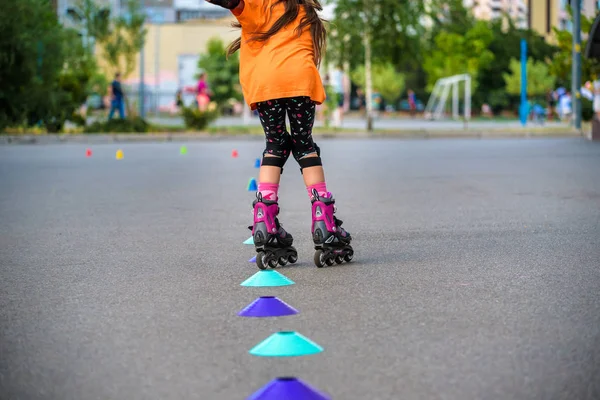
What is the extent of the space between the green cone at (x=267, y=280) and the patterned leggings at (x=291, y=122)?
95 centimetres

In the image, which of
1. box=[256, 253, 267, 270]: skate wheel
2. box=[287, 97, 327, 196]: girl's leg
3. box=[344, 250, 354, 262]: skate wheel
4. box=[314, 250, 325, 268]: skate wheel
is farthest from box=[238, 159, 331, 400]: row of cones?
box=[287, 97, 327, 196]: girl's leg

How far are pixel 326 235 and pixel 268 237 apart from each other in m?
0.32

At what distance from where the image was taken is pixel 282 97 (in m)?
6.07

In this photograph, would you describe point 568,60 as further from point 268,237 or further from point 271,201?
point 268,237

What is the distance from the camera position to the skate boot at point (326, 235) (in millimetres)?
6059

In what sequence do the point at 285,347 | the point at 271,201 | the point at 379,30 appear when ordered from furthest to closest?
the point at 379,30
the point at 271,201
the point at 285,347

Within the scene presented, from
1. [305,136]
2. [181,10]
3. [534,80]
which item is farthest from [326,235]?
[181,10]

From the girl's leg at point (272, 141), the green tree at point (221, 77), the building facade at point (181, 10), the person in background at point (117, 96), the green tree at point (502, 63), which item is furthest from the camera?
the building facade at point (181, 10)

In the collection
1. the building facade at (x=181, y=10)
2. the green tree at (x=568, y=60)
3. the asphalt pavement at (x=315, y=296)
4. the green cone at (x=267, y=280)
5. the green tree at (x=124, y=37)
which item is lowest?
the asphalt pavement at (x=315, y=296)

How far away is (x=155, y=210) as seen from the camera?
31.9 feet

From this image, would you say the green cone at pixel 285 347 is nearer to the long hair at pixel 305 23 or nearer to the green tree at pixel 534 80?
the long hair at pixel 305 23

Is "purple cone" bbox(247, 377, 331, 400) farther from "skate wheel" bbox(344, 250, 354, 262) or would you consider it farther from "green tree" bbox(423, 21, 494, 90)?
"green tree" bbox(423, 21, 494, 90)

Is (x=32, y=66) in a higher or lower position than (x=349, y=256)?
higher

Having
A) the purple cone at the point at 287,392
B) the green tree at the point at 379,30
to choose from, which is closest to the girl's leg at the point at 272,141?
the purple cone at the point at 287,392
